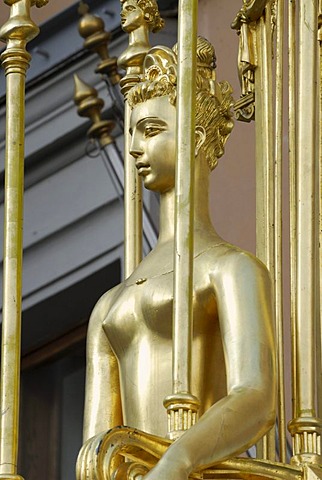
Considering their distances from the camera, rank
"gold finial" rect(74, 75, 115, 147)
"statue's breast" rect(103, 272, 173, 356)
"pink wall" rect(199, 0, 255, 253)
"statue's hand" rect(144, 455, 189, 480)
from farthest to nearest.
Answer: "gold finial" rect(74, 75, 115, 147) → "pink wall" rect(199, 0, 255, 253) → "statue's breast" rect(103, 272, 173, 356) → "statue's hand" rect(144, 455, 189, 480)

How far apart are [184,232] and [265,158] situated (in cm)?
31

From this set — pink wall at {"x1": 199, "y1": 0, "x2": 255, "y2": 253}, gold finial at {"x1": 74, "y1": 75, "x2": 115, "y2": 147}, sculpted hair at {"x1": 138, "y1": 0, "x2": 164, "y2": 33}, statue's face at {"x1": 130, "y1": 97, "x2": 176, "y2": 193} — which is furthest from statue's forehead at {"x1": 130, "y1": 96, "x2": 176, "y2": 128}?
gold finial at {"x1": 74, "y1": 75, "x2": 115, "y2": 147}

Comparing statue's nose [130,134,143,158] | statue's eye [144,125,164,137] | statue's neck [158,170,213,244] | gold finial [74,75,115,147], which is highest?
gold finial [74,75,115,147]

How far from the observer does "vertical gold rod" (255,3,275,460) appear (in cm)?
255

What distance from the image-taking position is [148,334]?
246 cm

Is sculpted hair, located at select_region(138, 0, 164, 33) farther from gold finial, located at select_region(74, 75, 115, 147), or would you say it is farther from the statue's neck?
gold finial, located at select_region(74, 75, 115, 147)

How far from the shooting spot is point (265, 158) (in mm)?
2594

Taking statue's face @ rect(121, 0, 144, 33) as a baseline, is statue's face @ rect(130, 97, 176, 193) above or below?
below

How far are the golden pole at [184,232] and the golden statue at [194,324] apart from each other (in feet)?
0.10

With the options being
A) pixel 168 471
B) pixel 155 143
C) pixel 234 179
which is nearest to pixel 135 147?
pixel 155 143

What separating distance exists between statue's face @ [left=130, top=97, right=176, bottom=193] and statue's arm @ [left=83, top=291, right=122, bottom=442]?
157 millimetres

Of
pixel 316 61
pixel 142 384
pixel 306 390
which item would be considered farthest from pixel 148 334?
pixel 316 61

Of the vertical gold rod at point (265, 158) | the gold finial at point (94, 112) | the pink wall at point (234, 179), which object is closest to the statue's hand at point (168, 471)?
the vertical gold rod at point (265, 158)

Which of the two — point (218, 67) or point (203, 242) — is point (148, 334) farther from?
point (218, 67)
